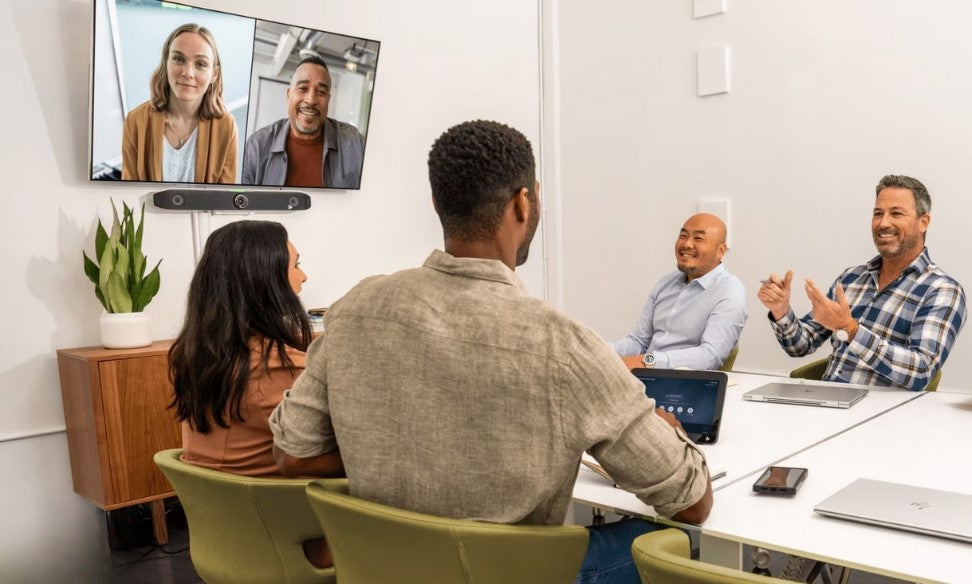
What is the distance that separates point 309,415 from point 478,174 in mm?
593

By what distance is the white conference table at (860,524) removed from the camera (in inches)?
59.4

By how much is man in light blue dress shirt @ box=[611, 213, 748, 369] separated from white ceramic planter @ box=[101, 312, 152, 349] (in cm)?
212

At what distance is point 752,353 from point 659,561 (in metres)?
4.11

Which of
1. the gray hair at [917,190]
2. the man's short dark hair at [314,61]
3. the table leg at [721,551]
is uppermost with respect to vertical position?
the man's short dark hair at [314,61]

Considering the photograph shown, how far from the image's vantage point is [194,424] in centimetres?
227

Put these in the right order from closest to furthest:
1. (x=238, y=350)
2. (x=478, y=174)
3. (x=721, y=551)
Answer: (x=478, y=174) → (x=721, y=551) → (x=238, y=350)

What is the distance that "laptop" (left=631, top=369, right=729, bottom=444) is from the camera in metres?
2.31

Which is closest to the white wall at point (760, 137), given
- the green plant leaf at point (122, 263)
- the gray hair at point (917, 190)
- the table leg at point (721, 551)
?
the gray hair at point (917, 190)

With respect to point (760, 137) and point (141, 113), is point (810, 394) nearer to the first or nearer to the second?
point (760, 137)

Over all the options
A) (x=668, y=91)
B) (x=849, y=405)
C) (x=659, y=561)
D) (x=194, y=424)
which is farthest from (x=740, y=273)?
(x=659, y=561)

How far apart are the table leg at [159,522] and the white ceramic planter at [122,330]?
2.40 ft

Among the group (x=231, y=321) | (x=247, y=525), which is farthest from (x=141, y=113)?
(x=247, y=525)

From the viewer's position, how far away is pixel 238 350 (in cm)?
227

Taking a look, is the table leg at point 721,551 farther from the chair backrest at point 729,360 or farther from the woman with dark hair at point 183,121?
the woman with dark hair at point 183,121
